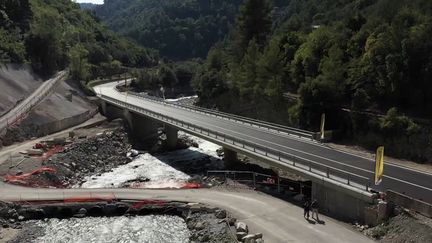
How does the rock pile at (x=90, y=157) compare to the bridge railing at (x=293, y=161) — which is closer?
the bridge railing at (x=293, y=161)

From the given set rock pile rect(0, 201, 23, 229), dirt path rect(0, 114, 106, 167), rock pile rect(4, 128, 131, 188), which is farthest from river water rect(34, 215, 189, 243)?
dirt path rect(0, 114, 106, 167)

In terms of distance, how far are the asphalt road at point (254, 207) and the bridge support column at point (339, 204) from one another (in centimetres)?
110

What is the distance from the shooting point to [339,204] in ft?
98.6

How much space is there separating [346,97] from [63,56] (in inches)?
2989

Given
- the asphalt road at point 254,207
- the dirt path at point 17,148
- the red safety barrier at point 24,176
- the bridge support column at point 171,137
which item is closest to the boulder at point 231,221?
the asphalt road at point 254,207

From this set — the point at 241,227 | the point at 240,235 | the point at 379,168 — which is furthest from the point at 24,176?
the point at 379,168

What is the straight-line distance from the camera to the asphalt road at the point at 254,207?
26.5 m

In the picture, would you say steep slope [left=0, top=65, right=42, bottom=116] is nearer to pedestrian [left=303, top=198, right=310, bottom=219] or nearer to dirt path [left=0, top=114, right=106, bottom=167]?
dirt path [left=0, top=114, right=106, bottom=167]

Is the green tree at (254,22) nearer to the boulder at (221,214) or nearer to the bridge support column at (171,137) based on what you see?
the bridge support column at (171,137)

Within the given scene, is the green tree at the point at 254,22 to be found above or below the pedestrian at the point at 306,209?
above

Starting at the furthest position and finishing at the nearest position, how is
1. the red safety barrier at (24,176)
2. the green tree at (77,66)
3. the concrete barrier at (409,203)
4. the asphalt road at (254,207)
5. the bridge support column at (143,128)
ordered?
the green tree at (77,66)
the bridge support column at (143,128)
the red safety barrier at (24,176)
the asphalt road at (254,207)
the concrete barrier at (409,203)

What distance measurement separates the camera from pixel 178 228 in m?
32.0

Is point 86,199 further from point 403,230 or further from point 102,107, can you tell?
point 102,107

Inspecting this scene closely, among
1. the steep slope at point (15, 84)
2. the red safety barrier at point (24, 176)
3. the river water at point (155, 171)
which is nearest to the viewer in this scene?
the red safety barrier at point (24, 176)
